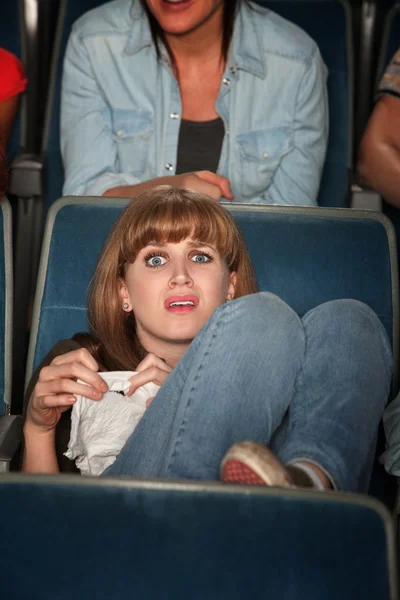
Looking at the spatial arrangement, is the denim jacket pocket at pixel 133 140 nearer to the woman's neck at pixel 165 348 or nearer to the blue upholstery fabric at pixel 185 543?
the woman's neck at pixel 165 348

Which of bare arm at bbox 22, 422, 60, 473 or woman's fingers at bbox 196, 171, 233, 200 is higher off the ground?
woman's fingers at bbox 196, 171, 233, 200

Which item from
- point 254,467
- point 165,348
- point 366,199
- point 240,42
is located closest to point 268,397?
point 254,467

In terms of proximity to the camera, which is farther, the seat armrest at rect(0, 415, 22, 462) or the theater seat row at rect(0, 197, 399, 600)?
the seat armrest at rect(0, 415, 22, 462)

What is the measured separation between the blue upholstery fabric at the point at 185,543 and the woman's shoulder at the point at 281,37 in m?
1.39

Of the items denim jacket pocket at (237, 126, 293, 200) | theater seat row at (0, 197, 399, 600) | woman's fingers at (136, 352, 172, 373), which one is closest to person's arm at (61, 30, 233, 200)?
denim jacket pocket at (237, 126, 293, 200)

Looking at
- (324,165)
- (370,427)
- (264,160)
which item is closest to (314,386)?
(370,427)

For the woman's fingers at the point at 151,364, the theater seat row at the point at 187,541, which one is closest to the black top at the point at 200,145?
the woman's fingers at the point at 151,364

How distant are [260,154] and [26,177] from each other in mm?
501

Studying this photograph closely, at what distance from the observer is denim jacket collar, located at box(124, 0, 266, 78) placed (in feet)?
6.48

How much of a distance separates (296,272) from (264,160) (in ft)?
2.01

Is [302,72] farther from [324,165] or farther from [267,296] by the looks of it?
[267,296]

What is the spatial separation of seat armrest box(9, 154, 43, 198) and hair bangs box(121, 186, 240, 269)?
70 centimetres

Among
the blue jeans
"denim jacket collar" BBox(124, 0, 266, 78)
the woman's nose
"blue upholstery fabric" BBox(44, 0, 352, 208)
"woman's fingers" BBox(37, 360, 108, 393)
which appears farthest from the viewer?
"blue upholstery fabric" BBox(44, 0, 352, 208)

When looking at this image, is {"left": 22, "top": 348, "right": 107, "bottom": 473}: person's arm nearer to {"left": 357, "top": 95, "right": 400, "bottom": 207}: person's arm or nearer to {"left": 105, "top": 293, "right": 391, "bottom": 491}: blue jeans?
{"left": 105, "top": 293, "right": 391, "bottom": 491}: blue jeans
